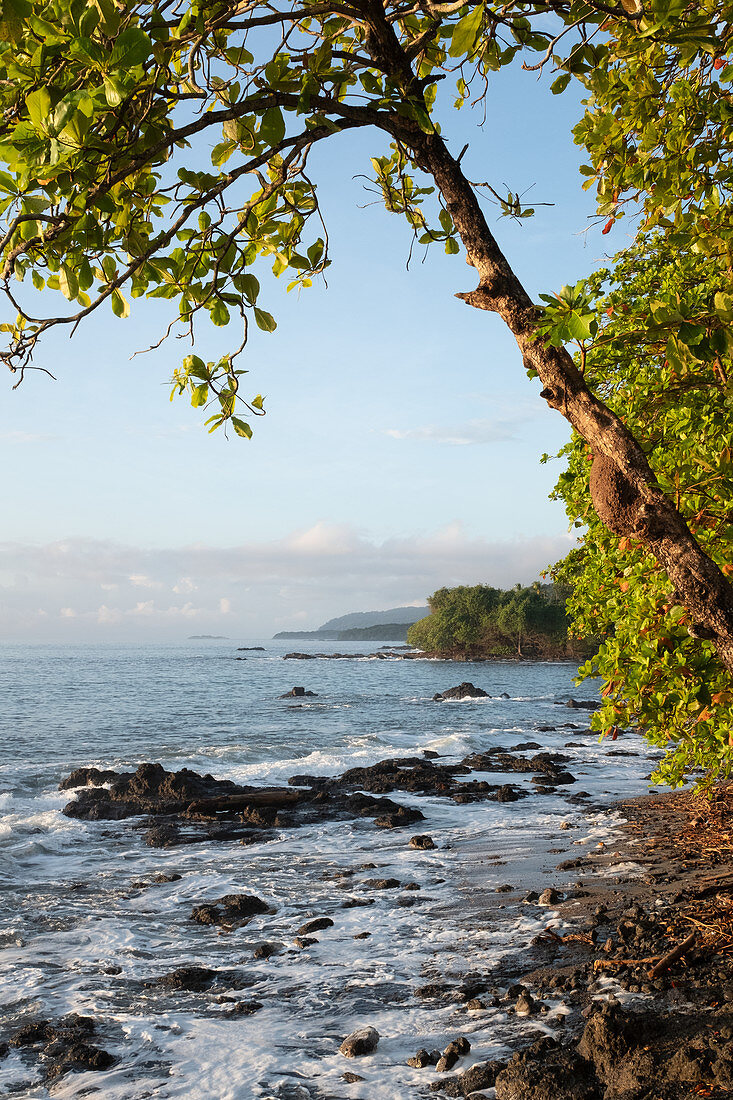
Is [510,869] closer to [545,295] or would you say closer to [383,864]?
[383,864]

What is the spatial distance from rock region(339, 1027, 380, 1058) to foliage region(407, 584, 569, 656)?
9752 centimetres

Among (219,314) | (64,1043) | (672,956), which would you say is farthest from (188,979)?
(219,314)

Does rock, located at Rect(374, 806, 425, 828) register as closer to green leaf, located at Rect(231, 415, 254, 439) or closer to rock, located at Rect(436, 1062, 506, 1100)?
rock, located at Rect(436, 1062, 506, 1100)

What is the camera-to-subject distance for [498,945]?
7.28 m

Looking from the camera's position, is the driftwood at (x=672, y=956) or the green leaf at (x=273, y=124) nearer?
the green leaf at (x=273, y=124)

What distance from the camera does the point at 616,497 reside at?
3.40m

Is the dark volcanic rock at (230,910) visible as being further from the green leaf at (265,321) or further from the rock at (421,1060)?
the green leaf at (265,321)

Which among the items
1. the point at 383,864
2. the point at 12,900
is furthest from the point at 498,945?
the point at 12,900

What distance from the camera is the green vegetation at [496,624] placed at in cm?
10219

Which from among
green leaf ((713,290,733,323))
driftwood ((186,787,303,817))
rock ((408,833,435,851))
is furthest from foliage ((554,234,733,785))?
driftwood ((186,787,303,817))

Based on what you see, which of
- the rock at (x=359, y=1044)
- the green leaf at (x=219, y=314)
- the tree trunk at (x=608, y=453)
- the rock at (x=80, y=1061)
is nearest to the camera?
the tree trunk at (x=608, y=453)

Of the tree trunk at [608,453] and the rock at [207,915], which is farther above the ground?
the tree trunk at [608,453]

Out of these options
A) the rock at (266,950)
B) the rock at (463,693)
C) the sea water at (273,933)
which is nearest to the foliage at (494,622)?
the rock at (463,693)

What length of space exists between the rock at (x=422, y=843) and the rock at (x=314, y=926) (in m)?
3.79
